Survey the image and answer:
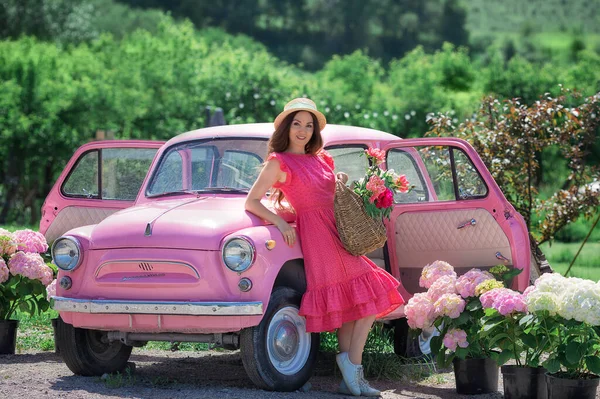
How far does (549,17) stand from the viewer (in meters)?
116

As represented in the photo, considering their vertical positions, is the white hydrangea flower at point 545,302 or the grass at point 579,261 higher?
the white hydrangea flower at point 545,302

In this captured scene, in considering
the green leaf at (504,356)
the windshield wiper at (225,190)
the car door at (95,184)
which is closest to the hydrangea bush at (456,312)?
the green leaf at (504,356)

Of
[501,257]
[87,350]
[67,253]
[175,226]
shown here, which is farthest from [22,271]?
[501,257]

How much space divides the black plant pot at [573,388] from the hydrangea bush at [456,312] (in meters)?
0.55

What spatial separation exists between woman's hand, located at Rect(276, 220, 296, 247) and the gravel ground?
2.96 feet

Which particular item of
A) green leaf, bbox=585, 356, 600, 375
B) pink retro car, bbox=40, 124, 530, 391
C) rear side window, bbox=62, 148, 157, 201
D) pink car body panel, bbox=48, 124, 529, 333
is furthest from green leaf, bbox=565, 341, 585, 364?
rear side window, bbox=62, 148, 157, 201

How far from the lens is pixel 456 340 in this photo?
687 cm

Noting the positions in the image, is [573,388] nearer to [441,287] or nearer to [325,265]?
[441,287]

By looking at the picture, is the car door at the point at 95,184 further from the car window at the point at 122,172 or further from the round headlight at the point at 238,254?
the round headlight at the point at 238,254

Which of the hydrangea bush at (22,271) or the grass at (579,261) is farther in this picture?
the grass at (579,261)

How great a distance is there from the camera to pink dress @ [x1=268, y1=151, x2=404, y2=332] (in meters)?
6.71

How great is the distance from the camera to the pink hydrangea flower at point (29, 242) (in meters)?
8.18

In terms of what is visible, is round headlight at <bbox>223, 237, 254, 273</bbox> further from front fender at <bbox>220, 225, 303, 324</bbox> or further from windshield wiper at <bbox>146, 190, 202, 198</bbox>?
windshield wiper at <bbox>146, 190, 202, 198</bbox>

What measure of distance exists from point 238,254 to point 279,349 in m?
0.67
